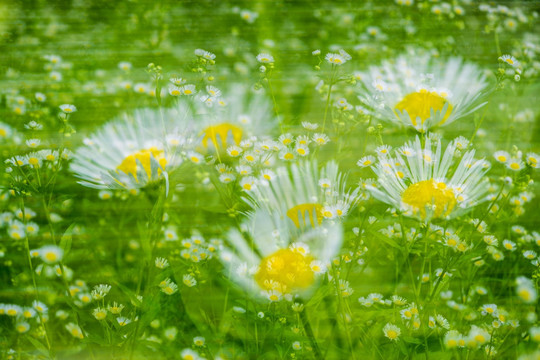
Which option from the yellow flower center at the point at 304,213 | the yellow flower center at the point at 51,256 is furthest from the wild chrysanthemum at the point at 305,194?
the yellow flower center at the point at 51,256

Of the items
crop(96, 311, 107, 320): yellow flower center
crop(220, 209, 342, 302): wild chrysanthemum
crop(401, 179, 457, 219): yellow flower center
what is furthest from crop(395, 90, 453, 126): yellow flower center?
crop(96, 311, 107, 320): yellow flower center

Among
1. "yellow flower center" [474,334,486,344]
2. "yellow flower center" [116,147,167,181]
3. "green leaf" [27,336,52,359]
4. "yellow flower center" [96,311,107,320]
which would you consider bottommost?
"green leaf" [27,336,52,359]

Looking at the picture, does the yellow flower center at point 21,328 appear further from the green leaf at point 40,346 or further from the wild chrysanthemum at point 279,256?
the wild chrysanthemum at point 279,256

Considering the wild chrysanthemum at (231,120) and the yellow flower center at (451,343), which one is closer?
the yellow flower center at (451,343)

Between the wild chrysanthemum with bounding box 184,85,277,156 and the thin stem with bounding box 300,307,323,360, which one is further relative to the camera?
the wild chrysanthemum with bounding box 184,85,277,156

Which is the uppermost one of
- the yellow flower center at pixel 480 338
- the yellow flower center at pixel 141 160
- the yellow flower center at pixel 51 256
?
the yellow flower center at pixel 141 160

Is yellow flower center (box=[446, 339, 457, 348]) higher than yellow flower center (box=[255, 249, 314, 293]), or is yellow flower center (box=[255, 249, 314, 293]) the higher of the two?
yellow flower center (box=[255, 249, 314, 293])

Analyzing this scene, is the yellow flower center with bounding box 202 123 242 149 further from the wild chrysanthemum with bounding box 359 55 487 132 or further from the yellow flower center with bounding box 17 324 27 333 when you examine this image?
the yellow flower center with bounding box 17 324 27 333

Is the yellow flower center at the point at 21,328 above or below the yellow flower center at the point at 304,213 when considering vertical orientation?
below

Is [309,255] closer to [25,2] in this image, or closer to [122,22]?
[122,22]
